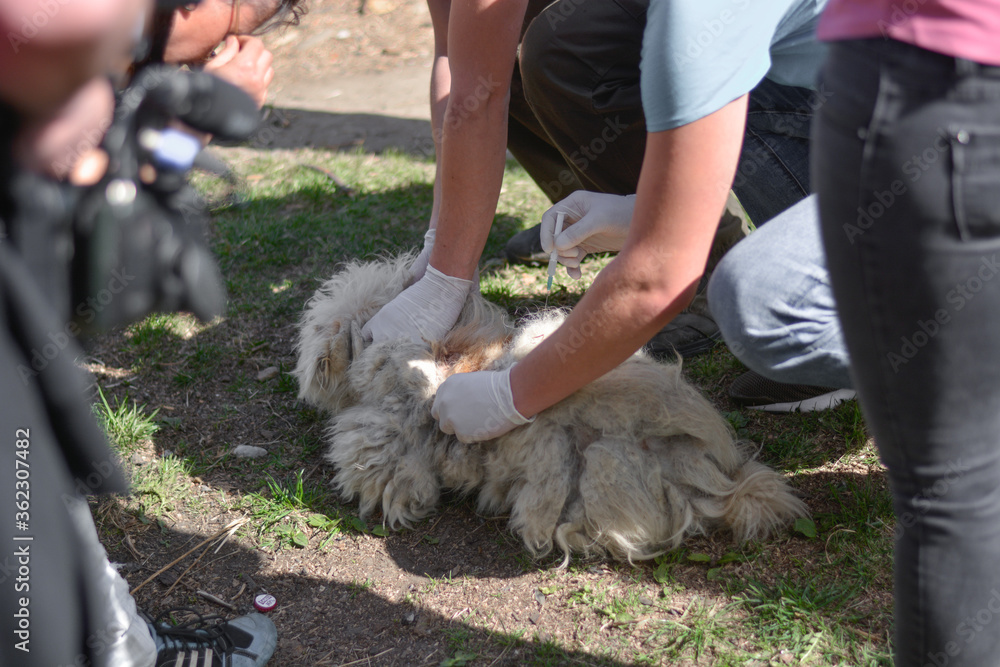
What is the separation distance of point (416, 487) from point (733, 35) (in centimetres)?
132

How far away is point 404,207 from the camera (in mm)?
3713

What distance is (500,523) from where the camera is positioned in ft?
6.70

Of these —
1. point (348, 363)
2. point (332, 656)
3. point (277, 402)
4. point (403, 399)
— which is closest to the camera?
point (332, 656)

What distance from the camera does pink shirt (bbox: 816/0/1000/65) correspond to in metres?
0.90

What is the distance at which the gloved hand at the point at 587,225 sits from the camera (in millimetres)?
2143

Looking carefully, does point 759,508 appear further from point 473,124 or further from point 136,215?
point 136,215

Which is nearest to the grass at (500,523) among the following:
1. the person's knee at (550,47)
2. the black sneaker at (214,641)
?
the black sneaker at (214,641)

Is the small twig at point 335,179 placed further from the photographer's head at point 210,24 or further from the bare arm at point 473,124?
the photographer's head at point 210,24

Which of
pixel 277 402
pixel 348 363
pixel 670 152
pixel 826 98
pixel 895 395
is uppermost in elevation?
pixel 826 98

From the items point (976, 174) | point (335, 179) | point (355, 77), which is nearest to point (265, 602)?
point (976, 174)

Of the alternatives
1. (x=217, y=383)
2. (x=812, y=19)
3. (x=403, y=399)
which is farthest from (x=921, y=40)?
(x=217, y=383)

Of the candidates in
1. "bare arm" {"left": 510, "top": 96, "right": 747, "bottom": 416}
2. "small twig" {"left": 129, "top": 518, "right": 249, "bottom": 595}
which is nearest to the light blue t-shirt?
"bare arm" {"left": 510, "top": 96, "right": 747, "bottom": 416}

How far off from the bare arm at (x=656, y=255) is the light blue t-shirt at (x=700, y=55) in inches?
1.2

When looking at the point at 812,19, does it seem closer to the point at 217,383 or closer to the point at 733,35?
the point at 733,35
